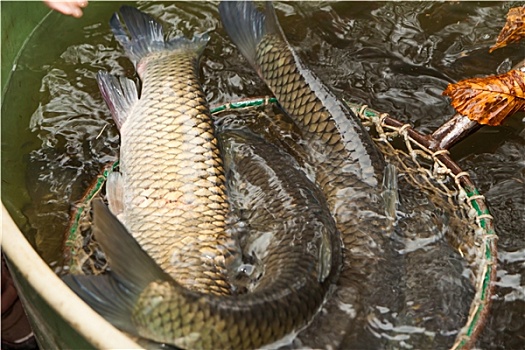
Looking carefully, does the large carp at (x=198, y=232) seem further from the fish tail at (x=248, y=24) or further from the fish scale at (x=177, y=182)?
the fish tail at (x=248, y=24)

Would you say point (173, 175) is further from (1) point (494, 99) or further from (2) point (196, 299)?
(1) point (494, 99)

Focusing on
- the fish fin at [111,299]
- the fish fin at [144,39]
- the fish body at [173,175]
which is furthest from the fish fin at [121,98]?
the fish fin at [111,299]

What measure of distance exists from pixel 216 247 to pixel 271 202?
0.64 feet

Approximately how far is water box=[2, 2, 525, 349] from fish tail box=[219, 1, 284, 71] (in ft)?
1.16

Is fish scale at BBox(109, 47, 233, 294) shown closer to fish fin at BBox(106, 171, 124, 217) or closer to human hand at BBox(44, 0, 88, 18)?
fish fin at BBox(106, 171, 124, 217)

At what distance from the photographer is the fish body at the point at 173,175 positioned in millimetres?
1671

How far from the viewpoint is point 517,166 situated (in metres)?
2.28

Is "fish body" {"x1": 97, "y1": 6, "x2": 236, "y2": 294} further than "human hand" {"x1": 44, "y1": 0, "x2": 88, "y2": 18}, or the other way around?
"human hand" {"x1": 44, "y1": 0, "x2": 88, "y2": 18}

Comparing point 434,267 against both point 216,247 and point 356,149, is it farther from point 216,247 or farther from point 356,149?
point 216,247

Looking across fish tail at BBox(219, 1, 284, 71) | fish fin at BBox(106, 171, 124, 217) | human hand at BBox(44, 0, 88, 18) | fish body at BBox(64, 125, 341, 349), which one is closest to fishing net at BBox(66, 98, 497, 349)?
fish fin at BBox(106, 171, 124, 217)

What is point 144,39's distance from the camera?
7.27 ft

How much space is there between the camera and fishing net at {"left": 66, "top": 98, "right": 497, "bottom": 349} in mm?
1688

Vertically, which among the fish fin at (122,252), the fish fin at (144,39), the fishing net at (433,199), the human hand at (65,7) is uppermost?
the human hand at (65,7)

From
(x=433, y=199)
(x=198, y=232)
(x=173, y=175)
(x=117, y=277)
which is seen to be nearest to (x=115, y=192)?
(x=173, y=175)
